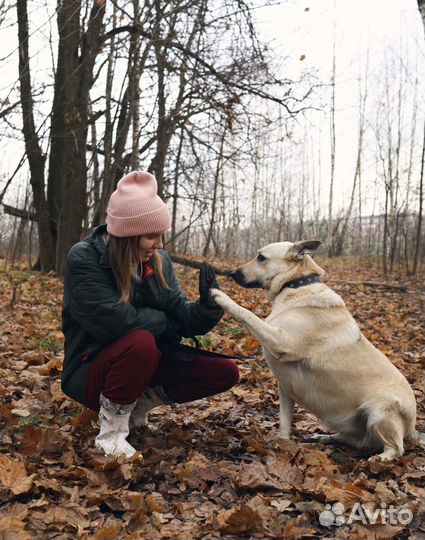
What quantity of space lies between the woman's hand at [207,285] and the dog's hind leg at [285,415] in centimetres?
82

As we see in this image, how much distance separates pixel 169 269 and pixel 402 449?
1935 millimetres

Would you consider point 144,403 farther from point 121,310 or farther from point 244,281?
point 244,281

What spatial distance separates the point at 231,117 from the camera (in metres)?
10.0

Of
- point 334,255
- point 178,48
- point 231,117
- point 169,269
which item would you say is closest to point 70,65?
point 178,48

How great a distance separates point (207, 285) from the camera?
3.14 meters

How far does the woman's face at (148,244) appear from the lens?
117 inches

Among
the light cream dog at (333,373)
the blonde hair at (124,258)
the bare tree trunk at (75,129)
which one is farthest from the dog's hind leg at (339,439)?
the bare tree trunk at (75,129)

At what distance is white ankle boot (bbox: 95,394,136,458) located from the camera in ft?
9.49

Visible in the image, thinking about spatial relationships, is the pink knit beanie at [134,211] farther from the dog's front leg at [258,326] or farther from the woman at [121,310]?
the dog's front leg at [258,326]

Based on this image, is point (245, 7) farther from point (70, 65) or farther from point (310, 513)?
point (310, 513)

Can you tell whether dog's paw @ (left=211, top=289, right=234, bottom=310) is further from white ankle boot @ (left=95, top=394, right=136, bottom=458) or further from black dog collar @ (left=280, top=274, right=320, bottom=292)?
white ankle boot @ (left=95, top=394, right=136, bottom=458)

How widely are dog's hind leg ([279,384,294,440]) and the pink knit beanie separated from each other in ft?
4.87

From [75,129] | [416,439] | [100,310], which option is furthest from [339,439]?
[75,129]

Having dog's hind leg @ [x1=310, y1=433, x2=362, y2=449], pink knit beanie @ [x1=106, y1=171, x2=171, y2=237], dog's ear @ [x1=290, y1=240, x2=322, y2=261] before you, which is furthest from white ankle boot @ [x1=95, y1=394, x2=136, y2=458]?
dog's ear @ [x1=290, y1=240, x2=322, y2=261]
